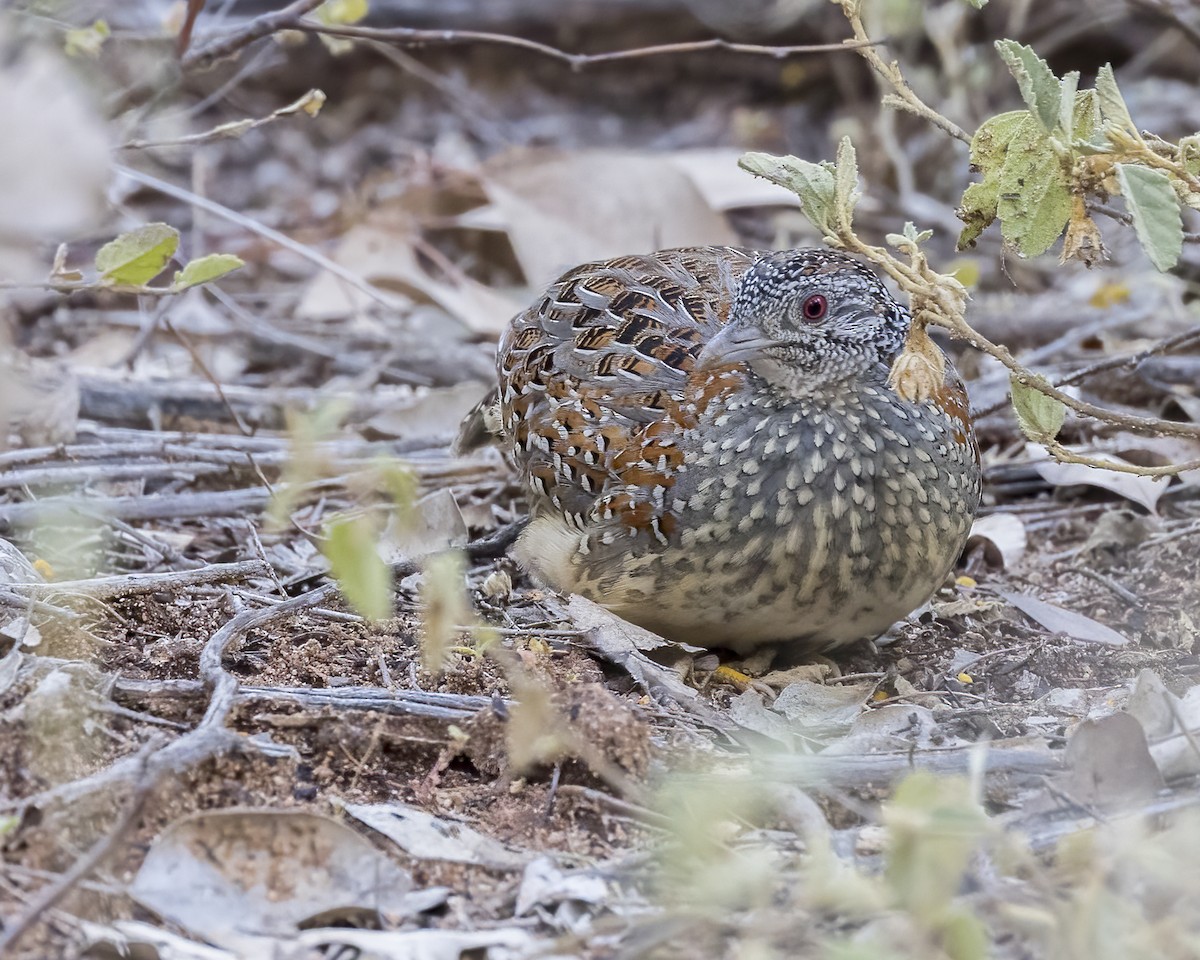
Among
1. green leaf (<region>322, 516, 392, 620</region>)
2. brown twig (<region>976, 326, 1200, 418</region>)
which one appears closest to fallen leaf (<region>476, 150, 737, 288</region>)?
brown twig (<region>976, 326, 1200, 418</region>)

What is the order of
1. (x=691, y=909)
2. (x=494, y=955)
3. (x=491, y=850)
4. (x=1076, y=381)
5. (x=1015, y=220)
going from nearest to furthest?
1. (x=691, y=909)
2. (x=494, y=955)
3. (x=491, y=850)
4. (x=1015, y=220)
5. (x=1076, y=381)

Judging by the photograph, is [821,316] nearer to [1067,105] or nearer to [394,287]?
[1067,105]

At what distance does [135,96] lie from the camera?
16.8 ft

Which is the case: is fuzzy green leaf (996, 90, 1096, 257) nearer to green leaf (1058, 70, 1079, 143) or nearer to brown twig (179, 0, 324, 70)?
green leaf (1058, 70, 1079, 143)

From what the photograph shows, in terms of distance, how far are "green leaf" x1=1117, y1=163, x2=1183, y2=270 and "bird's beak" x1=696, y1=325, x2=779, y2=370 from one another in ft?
3.44

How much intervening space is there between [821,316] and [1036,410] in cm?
66

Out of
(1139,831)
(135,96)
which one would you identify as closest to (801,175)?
(1139,831)

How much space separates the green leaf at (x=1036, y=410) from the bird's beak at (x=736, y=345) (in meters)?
0.67

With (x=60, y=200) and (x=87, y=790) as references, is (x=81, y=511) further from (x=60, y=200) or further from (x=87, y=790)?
(x=60, y=200)

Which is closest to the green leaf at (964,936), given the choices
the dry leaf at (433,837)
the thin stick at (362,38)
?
the dry leaf at (433,837)

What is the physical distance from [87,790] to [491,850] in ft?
2.33

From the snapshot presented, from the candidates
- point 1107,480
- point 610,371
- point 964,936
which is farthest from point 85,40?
point 964,936

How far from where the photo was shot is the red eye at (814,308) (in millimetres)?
3580

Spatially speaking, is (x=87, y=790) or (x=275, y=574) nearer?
(x=87, y=790)
